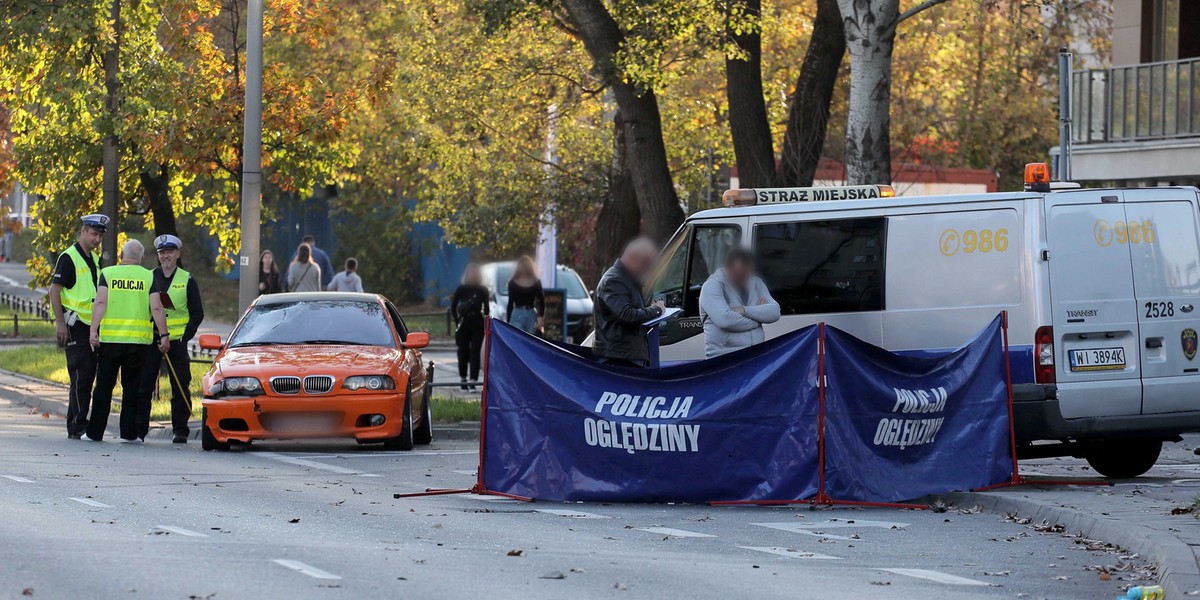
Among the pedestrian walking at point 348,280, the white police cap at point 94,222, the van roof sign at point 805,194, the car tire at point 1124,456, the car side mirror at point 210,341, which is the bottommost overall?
the car tire at point 1124,456

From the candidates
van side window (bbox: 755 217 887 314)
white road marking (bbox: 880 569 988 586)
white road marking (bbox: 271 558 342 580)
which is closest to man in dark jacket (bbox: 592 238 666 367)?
van side window (bbox: 755 217 887 314)

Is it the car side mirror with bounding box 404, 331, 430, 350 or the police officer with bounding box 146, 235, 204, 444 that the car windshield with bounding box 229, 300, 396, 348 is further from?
the police officer with bounding box 146, 235, 204, 444

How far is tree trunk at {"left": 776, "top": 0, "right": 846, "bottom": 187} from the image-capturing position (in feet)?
73.6

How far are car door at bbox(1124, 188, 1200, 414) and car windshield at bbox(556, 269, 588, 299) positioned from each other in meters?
19.1

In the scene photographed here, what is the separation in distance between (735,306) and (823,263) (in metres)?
0.83

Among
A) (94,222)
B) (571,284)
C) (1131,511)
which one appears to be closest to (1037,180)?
(1131,511)

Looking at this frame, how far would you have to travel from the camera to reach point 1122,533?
9.38 m

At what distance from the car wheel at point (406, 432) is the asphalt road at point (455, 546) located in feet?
6.77

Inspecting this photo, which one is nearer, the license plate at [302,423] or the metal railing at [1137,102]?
the license plate at [302,423]

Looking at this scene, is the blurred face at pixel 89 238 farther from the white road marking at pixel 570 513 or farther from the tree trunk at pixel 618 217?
the tree trunk at pixel 618 217

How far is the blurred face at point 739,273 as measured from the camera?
40.6 ft

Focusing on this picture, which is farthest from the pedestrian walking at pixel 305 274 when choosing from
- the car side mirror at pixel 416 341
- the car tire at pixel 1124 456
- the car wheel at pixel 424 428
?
the car tire at pixel 1124 456

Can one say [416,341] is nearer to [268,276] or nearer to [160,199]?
[160,199]

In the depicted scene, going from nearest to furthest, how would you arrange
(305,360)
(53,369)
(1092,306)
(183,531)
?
(183,531) → (1092,306) → (305,360) → (53,369)
